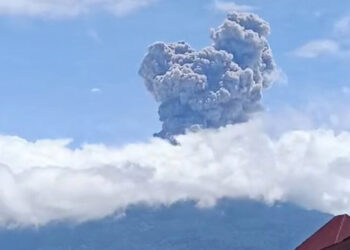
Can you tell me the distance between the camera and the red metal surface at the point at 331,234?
2659 inches

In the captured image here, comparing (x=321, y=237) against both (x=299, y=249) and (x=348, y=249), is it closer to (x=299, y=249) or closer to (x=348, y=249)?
(x=299, y=249)

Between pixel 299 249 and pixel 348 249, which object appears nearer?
pixel 348 249

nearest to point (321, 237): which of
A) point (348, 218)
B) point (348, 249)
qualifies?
point (348, 218)

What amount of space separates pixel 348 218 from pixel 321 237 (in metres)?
2.45

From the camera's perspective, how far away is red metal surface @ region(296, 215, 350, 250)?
6753cm

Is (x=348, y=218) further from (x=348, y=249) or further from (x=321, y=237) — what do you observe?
(x=348, y=249)

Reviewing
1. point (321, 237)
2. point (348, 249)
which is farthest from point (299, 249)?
point (348, 249)

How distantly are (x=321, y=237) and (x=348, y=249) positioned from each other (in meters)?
20.0

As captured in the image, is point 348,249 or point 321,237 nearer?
point 348,249

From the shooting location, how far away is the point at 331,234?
68438 millimetres

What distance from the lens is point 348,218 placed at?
69.4 metres

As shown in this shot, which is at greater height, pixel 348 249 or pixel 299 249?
pixel 299 249

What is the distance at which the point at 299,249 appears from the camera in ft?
234

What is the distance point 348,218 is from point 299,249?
4.64 m
